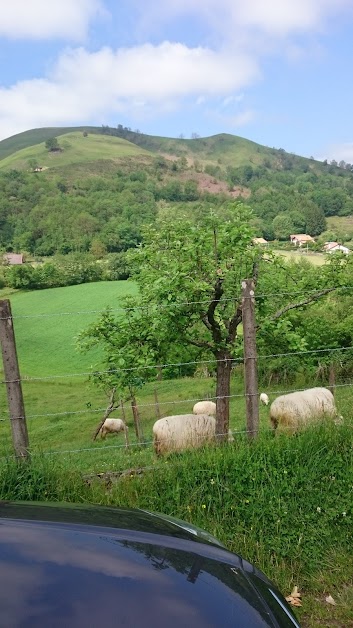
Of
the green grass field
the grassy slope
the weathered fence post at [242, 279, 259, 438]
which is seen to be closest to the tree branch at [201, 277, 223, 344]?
the green grass field

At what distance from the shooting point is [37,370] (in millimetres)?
47719

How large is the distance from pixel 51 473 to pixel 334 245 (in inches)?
326

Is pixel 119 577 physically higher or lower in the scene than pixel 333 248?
lower

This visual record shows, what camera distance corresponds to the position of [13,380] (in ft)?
17.0

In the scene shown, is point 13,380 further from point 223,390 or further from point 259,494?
point 223,390

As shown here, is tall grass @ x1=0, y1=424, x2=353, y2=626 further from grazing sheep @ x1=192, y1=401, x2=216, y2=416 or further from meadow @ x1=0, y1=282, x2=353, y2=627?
grazing sheep @ x1=192, y1=401, x2=216, y2=416

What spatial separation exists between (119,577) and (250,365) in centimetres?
333

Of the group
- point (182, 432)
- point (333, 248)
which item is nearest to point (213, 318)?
point (182, 432)

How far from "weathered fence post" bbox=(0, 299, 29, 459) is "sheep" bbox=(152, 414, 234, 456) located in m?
1.73

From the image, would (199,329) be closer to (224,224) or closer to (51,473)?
(224,224)

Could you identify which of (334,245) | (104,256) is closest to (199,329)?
(334,245)

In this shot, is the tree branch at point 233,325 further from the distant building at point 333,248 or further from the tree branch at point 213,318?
the distant building at point 333,248

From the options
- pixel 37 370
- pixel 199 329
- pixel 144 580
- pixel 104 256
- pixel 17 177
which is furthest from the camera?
pixel 17 177

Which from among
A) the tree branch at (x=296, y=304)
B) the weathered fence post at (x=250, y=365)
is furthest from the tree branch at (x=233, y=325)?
A: the weathered fence post at (x=250, y=365)
